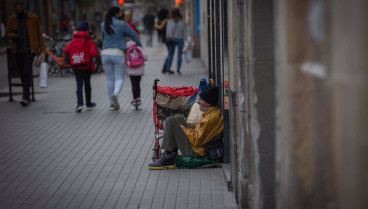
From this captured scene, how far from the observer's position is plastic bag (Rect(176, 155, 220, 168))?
8.20 meters

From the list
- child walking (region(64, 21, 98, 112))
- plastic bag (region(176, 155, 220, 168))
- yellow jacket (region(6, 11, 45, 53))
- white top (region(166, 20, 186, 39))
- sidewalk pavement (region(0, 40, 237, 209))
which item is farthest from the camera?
white top (region(166, 20, 186, 39))

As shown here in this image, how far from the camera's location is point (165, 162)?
322 inches

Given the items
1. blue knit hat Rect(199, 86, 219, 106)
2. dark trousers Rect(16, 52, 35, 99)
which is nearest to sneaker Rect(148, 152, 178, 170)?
blue knit hat Rect(199, 86, 219, 106)

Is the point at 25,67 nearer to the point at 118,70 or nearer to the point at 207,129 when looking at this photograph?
the point at 118,70

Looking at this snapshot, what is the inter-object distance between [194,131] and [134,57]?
5401 millimetres

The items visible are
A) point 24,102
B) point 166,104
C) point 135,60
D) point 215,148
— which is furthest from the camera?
→ point 24,102

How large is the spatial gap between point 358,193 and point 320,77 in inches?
A: 23.3

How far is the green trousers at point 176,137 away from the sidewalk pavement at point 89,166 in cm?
24

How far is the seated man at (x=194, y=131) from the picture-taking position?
7.91 m

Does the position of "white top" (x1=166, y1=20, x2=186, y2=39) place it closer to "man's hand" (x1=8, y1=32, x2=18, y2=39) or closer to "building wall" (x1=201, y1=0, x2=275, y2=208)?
"man's hand" (x1=8, y1=32, x2=18, y2=39)

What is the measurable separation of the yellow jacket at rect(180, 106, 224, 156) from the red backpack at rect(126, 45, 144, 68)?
17.1 feet

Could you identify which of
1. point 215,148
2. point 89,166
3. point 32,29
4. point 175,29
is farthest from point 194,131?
point 175,29

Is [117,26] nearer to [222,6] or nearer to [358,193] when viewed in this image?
[222,6]

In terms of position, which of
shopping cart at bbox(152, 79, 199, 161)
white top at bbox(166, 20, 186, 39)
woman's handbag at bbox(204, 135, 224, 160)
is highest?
white top at bbox(166, 20, 186, 39)
